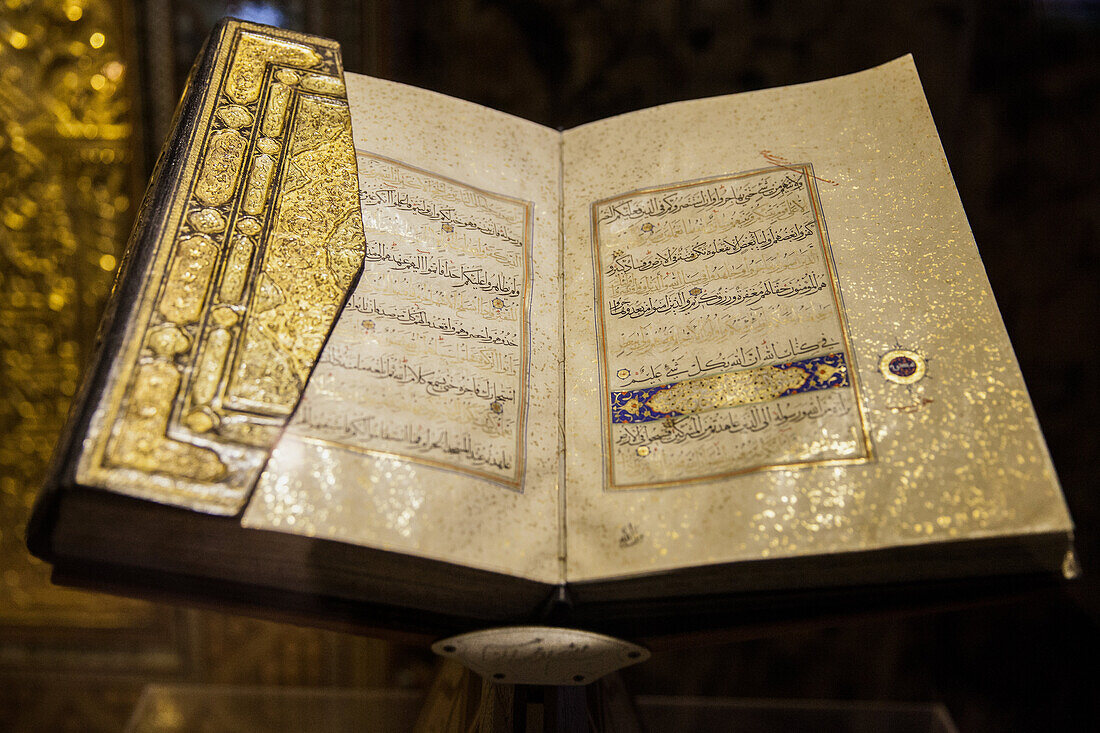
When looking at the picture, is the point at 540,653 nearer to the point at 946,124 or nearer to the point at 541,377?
the point at 541,377

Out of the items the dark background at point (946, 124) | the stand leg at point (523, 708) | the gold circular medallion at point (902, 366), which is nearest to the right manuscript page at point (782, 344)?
the gold circular medallion at point (902, 366)

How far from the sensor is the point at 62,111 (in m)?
1.18

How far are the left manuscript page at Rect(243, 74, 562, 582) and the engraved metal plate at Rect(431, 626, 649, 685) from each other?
0.17 ft

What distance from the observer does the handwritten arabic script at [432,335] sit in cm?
59

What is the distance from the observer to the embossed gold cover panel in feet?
1.73

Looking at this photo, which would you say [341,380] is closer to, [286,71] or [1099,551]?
[286,71]

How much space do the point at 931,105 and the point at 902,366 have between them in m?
0.71

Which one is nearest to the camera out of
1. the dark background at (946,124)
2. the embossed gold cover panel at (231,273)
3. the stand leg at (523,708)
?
the embossed gold cover panel at (231,273)

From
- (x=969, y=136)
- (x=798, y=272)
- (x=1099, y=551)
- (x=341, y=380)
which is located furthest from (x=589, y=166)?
(x=1099, y=551)

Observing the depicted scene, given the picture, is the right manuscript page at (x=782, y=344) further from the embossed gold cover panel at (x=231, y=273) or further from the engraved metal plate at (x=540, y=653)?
the embossed gold cover panel at (x=231, y=273)

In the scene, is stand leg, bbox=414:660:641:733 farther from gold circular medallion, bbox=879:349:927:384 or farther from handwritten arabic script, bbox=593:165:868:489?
gold circular medallion, bbox=879:349:927:384

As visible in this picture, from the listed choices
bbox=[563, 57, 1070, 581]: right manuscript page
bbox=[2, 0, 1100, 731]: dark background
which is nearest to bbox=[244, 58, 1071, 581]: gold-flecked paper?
bbox=[563, 57, 1070, 581]: right manuscript page

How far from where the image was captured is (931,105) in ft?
3.74

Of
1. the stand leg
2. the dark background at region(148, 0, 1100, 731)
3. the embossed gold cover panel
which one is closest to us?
the embossed gold cover panel
